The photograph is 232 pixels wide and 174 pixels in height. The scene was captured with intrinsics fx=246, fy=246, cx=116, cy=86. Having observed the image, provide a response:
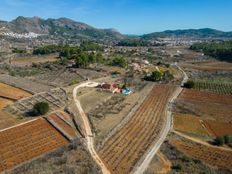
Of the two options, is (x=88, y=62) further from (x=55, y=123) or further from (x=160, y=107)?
(x=55, y=123)

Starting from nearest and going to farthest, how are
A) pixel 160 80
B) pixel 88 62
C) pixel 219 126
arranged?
pixel 219 126 → pixel 160 80 → pixel 88 62

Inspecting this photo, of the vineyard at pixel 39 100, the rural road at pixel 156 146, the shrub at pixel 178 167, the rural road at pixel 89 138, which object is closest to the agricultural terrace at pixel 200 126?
the rural road at pixel 156 146

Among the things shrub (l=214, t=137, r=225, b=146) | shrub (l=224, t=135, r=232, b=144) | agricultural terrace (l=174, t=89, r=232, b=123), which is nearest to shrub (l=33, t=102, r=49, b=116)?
agricultural terrace (l=174, t=89, r=232, b=123)

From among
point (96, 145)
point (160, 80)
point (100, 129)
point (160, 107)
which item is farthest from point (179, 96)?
point (96, 145)

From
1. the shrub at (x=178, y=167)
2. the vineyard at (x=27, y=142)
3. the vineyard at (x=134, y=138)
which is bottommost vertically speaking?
the shrub at (x=178, y=167)

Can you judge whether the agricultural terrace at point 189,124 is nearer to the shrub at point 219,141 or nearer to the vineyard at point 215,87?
the shrub at point 219,141

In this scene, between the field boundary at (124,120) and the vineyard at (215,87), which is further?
the vineyard at (215,87)

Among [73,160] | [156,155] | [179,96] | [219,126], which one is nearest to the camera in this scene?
[73,160]
